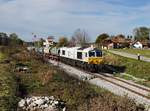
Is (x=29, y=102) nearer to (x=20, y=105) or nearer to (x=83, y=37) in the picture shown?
(x=20, y=105)

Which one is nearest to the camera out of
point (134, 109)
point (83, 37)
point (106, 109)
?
point (106, 109)

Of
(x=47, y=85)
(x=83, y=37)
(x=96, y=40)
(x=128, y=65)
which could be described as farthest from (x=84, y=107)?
(x=96, y=40)

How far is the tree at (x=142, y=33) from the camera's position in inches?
6517

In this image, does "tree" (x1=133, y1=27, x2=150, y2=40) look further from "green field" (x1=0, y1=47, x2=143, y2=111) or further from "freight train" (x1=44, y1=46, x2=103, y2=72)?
"green field" (x1=0, y1=47, x2=143, y2=111)

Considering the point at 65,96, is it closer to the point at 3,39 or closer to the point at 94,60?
the point at 94,60

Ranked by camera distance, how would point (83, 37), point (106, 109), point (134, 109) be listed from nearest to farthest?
1. point (106, 109)
2. point (134, 109)
3. point (83, 37)

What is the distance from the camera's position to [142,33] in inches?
6747

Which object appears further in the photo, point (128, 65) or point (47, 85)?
point (128, 65)

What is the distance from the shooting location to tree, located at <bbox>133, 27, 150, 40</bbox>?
543 ft

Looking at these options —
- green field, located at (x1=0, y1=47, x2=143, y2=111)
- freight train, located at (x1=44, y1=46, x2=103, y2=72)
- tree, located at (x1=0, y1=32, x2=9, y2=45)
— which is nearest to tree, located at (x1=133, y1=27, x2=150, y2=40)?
tree, located at (x1=0, y1=32, x2=9, y2=45)

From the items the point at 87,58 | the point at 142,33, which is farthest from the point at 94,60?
the point at 142,33

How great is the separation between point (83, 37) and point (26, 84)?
107m

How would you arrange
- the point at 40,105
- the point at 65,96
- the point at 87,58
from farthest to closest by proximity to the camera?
the point at 87,58
the point at 65,96
the point at 40,105

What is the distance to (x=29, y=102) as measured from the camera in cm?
1616
